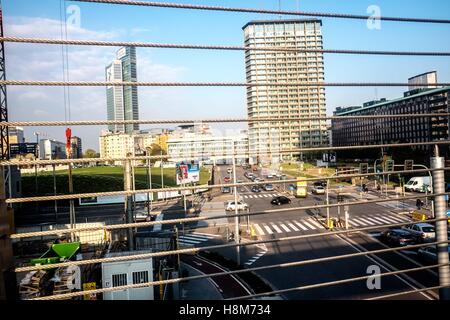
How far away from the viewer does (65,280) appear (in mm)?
7996

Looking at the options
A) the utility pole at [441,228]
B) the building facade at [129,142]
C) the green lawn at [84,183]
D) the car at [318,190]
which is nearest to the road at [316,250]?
→ the car at [318,190]

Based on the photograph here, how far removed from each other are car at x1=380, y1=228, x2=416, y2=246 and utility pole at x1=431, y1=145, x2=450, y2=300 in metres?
12.7

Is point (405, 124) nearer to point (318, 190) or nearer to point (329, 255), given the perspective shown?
point (318, 190)

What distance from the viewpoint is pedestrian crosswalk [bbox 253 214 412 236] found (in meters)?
17.2

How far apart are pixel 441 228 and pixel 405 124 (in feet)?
155

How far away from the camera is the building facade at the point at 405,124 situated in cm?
3579

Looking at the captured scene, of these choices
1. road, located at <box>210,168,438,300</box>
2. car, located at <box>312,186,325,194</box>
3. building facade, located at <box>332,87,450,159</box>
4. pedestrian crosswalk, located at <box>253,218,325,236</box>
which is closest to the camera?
road, located at <box>210,168,438,300</box>

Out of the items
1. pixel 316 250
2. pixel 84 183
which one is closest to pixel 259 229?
pixel 316 250

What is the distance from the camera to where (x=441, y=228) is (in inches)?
72.9

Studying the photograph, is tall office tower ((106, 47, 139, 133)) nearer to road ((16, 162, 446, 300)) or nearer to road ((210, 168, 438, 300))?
road ((16, 162, 446, 300))

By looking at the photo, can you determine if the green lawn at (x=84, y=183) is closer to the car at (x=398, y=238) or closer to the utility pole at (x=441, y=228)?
the car at (x=398, y=238)

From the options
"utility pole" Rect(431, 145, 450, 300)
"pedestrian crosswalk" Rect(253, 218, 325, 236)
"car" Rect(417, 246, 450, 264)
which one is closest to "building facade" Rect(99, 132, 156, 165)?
"utility pole" Rect(431, 145, 450, 300)

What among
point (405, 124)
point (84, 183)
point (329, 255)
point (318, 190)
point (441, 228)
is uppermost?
point (405, 124)

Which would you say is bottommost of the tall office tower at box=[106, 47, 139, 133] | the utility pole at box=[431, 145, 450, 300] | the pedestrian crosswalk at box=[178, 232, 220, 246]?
the pedestrian crosswalk at box=[178, 232, 220, 246]
